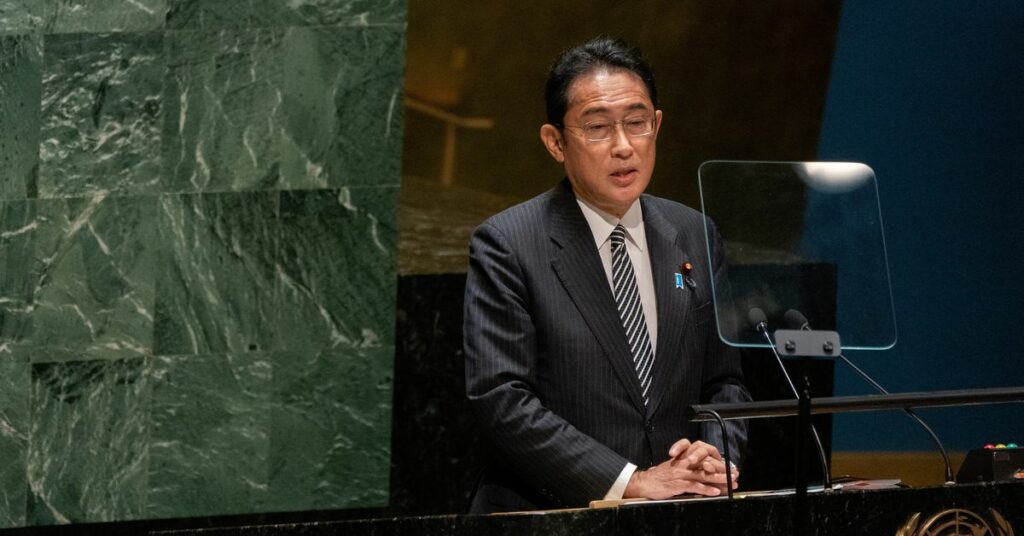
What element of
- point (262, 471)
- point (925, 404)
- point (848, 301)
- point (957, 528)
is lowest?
point (262, 471)

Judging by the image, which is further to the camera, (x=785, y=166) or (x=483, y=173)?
(x=483, y=173)

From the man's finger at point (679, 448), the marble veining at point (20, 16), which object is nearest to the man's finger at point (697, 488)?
the man's finger at point (679, 448)

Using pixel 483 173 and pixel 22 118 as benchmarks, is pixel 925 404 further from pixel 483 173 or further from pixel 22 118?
pixel 22 118

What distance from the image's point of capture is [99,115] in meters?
→ 4.52

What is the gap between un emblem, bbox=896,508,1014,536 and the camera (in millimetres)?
2176

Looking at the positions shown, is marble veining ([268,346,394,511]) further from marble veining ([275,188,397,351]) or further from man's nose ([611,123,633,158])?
man's nose ([611,123,633,158])

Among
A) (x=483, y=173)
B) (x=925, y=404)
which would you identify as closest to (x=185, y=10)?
(x=483, y=173)

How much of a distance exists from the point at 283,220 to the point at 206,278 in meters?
0.33

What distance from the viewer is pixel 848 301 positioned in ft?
7.77

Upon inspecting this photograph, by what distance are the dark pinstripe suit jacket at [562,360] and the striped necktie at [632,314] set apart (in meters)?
0.02

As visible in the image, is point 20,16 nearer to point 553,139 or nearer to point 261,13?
point 261,13

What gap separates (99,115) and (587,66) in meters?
2.28

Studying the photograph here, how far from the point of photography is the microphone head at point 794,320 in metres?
2.30

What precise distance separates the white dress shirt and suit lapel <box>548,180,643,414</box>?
Answer: 34 millimetres
